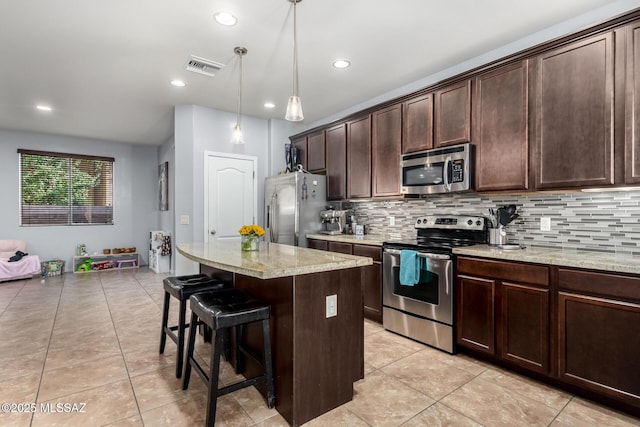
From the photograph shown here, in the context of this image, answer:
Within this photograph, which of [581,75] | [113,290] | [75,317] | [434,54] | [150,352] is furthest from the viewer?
[113,290]

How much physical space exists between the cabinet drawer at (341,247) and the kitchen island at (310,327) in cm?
162

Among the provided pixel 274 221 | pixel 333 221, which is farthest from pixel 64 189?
pixel 333 221

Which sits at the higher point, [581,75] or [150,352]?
[581,75]

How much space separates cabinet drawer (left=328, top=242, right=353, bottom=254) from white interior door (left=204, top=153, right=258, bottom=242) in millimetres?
1701

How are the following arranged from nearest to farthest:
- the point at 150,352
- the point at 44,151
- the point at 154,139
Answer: the point at 150,352
the point at 44,151
the point at 154,139

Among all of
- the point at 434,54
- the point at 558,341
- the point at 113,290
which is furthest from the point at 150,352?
the point at 434,54

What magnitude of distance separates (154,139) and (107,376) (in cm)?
551

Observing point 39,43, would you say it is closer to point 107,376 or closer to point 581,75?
point 107,376

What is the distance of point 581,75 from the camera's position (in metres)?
2.29

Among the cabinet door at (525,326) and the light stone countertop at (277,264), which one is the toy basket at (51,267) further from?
the cabinet door at (525,326)

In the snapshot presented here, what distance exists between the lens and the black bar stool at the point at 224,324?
1725 mm

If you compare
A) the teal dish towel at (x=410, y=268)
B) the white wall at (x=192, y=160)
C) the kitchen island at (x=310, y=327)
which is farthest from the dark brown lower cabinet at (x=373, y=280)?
the white wall at (x=192, y=160)

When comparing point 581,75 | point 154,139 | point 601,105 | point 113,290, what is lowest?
point 113,290

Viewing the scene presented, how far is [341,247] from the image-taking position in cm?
385
